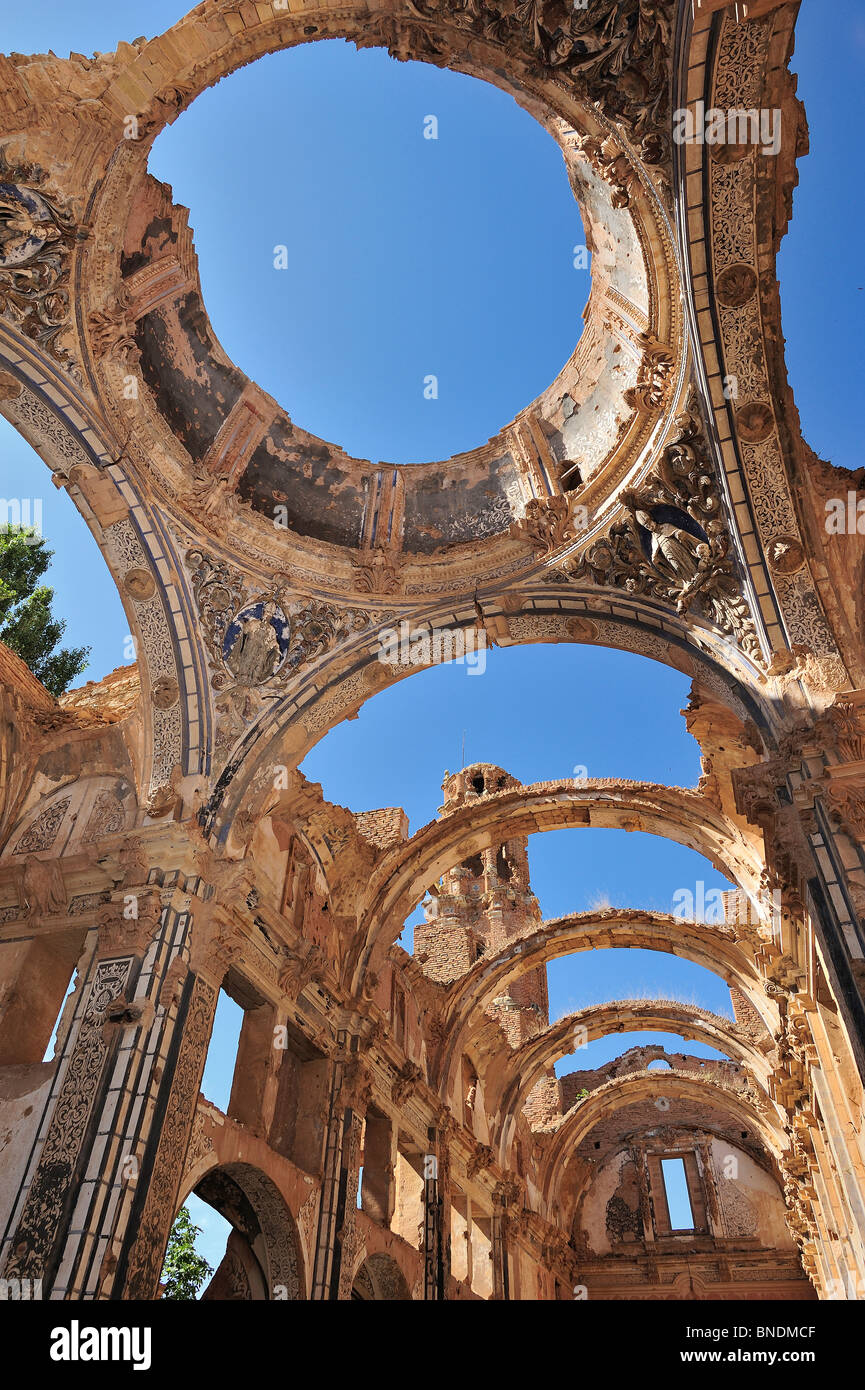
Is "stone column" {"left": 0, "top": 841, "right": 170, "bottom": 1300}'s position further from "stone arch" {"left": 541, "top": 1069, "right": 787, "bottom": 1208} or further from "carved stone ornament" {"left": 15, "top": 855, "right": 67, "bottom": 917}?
"stone arch" {"left": 541, "top": 1069, "right": 787, "bottom": 1208}

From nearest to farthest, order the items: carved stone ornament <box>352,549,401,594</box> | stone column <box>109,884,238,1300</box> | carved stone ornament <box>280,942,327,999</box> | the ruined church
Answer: stone column <box>109,884,238,1300</box> < the ruined church < carved stone ornament <box>280,942,327,999</box> < carved stone ornament <box>352,549,401,594</box>

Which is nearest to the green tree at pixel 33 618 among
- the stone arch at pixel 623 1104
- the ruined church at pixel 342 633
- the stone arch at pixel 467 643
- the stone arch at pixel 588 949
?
the ruined church at pixel 342 633

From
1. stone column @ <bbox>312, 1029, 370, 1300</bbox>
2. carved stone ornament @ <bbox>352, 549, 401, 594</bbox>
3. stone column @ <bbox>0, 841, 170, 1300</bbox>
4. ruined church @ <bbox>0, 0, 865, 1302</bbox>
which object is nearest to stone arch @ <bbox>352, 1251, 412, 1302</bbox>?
ruined church @ <bbox>0, 0, 865, 1302</bbox>

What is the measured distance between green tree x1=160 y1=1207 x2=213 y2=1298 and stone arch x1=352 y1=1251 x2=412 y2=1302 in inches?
248

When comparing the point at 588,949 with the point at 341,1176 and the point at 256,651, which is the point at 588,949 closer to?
the point at 341,1176

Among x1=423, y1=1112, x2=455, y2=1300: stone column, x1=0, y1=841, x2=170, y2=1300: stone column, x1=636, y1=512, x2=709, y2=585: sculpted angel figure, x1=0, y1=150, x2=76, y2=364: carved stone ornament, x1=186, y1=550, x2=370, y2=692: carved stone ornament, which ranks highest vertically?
x1=0, y1=150, x2=76, y2=364: carved stone ornament

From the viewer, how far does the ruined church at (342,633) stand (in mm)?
9047

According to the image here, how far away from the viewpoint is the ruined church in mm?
9047

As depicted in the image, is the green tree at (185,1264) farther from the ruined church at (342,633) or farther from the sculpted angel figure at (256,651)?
the sculpted angel figure at (256,651)

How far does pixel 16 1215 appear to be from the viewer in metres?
9.13

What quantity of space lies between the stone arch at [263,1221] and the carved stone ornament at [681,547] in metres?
8.42

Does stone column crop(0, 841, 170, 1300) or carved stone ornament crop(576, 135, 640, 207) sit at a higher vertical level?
carved stone ornament crop(576, 135, 640, 207)

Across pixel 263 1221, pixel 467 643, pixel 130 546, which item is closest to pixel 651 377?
pixel 467 643
